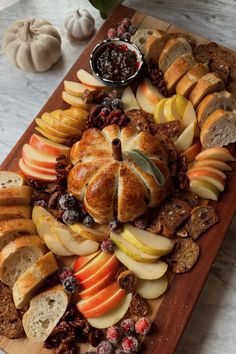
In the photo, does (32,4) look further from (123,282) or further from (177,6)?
(123,282)

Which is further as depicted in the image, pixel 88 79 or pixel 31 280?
pixel 88 79

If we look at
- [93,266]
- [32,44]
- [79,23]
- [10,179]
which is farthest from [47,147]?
[79,23]

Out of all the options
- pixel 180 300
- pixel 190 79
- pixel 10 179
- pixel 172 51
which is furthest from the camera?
pixel 172 51

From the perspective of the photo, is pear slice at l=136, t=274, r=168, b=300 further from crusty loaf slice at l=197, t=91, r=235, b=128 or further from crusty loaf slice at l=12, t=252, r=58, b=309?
crusty loaf slice at l=197, t=91, r=235, b=128

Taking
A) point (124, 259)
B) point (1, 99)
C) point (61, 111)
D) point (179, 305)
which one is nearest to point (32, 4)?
point (1, 99)

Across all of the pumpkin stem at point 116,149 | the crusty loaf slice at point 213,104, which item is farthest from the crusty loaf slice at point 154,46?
the pumpkin stem at point 116,149

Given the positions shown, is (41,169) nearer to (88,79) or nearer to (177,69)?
(88,79)
